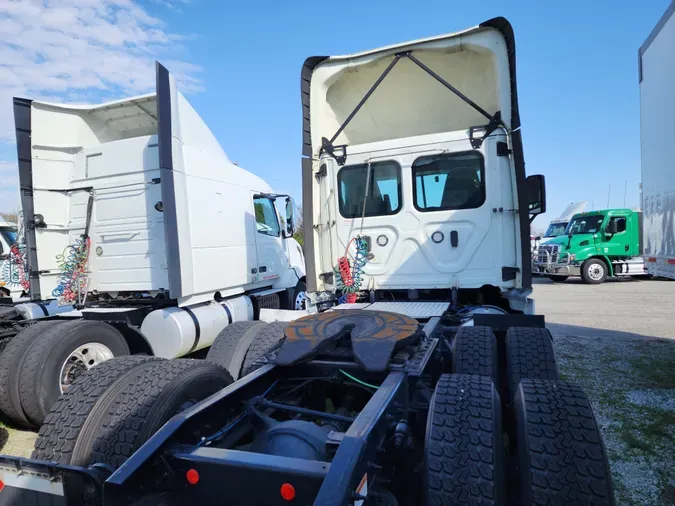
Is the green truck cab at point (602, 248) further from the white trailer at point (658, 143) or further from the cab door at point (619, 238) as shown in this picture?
the white trailer at point (658, 143)

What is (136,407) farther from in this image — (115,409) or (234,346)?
(234,346)

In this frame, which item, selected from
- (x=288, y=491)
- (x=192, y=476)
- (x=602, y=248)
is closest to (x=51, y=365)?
(x=192, y=476)

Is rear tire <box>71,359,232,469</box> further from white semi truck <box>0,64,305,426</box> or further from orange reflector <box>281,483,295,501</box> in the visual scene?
white semi truck <box>0,64,305,426</box>

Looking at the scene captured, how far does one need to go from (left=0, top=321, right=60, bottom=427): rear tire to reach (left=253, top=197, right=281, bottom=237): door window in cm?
433

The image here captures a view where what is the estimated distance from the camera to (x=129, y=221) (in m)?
6.12

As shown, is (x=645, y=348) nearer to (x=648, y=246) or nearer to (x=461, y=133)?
(x=648, y=246)

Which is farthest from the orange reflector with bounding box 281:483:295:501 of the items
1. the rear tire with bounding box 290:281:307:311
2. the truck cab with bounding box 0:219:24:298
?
the truck cab with bounding box 0:219:24:298

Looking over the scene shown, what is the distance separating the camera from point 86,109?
6352mm

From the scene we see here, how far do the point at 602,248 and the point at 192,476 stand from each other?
59.6 feet

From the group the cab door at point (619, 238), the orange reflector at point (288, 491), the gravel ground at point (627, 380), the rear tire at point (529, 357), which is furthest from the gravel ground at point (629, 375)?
the cab door at point (619, 238)

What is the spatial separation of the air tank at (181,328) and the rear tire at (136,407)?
326 centimetres

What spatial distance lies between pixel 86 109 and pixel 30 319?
122 inches

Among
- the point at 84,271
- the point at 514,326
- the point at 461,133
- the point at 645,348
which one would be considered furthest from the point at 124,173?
the point at 645,348

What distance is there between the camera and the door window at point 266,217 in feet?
26.8
